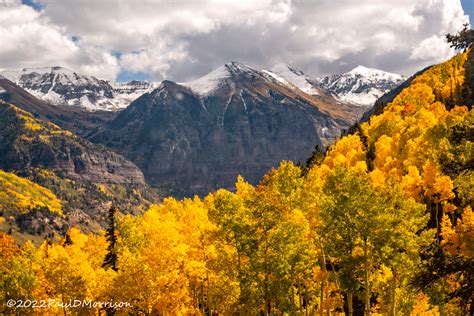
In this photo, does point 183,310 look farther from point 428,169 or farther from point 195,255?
point 428,169

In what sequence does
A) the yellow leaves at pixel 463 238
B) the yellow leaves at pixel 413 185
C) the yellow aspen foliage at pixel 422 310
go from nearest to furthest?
the yellow leaves at pixel 463 238
the yellow aspen foliage at pixel 422 310
the yellow leaves at pixel 413 185

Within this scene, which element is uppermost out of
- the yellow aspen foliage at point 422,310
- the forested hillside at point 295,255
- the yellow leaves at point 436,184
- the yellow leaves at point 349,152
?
the yellow leaves at point 349,152

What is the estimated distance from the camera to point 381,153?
85875mm

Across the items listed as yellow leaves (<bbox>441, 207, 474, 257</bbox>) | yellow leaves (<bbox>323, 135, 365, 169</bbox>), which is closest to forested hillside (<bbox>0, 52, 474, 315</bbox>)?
yellow leaves (<bbox>441, 207, 474, 257</bbox>)

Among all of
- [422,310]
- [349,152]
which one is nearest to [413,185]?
[422,310]

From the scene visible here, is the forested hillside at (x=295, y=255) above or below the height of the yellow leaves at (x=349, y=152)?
below

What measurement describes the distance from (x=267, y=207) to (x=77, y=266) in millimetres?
31293

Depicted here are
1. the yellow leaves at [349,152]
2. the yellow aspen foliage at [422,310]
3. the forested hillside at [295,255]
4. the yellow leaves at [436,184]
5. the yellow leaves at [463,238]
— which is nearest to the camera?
the forested hillside at [295,255]

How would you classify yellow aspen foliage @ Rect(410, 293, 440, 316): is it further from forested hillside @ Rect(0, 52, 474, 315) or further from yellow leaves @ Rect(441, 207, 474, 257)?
yellow leaves @ Rect(441, 207, 474, 257)

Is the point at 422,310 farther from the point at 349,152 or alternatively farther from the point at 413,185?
the point at 349,152

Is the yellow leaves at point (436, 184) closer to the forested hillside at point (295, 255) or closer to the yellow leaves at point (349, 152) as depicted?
the forested hillside at point (295, 255)

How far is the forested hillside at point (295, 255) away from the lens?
3241cm

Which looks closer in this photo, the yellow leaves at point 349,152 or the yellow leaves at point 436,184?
the yellow leaves at point 436,184

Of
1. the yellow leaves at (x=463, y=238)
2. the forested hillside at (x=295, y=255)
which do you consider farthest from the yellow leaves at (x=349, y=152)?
the yellow leaves at (x=463, y=238)
